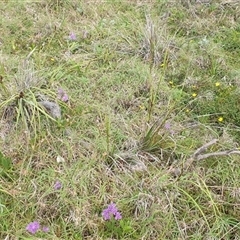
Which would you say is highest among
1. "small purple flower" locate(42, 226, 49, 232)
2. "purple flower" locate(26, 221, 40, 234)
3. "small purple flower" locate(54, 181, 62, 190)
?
"small purple flower" locate(54, 181, 62, 190)

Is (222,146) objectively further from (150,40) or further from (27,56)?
(27,56)

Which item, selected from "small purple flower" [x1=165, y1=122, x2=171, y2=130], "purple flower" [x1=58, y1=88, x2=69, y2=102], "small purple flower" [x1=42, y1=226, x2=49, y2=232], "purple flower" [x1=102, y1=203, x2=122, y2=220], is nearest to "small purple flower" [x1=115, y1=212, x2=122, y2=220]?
"purple flower" [x1=102, y1=203, x2=122, y2=220]

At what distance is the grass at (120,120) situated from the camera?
1986 mm

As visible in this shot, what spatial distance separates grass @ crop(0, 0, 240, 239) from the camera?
199 cm

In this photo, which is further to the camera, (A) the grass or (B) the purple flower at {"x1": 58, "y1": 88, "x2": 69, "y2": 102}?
(B) the purple flower at {"x1": 58, "y1": 88, "x2": 69, "y2": 102}

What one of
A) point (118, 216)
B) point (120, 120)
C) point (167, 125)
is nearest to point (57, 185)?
point (118, 216)

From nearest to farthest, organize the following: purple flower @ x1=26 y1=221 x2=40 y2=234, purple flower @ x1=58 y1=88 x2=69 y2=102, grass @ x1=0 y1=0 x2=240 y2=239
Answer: purple flower @ x1=26 y1=221 x2=40 y2=234 < grass @ x1=0 y1=0 x2=240 y2=239 < purple flower @ x1=58 y1=88 x2=69 y2=102

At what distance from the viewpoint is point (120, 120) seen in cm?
245

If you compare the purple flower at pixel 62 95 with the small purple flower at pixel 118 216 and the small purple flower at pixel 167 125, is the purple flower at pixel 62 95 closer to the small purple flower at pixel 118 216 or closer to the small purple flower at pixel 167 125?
the small purple flower at pixel 167 125

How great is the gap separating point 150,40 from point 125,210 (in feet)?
4.53

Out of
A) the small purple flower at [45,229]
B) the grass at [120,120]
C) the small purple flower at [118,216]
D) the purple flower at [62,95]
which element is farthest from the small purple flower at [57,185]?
the purple flower at [62,95]

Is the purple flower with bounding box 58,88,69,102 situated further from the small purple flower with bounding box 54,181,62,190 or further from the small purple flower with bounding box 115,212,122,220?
the small purple flower with bounding box 115,212,122,220

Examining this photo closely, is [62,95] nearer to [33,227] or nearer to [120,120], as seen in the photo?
[120,120]

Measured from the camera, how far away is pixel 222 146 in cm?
231
